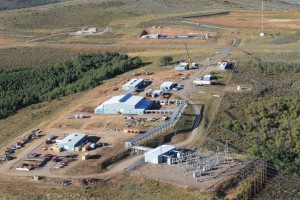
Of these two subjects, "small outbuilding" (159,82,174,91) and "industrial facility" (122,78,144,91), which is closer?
"small outbuilding" (159,82,174,91)

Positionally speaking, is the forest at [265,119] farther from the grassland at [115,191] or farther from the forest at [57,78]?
the forest at [57,78]

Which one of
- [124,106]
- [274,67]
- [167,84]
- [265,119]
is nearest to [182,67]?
[167,84]

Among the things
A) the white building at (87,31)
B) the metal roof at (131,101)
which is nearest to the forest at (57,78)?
the metal roof at (131,101)

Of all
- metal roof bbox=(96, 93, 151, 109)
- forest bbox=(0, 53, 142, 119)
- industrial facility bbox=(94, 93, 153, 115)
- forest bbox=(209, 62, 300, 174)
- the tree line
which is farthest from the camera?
forest bbox=(0, 53, 142, 119)

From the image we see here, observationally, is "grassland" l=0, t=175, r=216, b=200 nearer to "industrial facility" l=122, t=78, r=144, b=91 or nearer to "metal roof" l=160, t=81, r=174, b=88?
"metal roof" l=160, t=81, r=174, b=88

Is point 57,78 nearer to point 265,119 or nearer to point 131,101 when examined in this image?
point 131,101

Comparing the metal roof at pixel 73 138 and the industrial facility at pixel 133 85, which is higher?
the industrial facility at pixel 133 85

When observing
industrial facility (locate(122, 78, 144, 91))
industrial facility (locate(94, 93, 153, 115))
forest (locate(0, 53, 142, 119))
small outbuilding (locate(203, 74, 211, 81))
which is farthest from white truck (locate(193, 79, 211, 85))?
forest (locate(0, 53, 142, 119))
